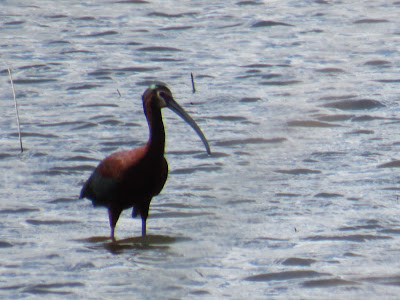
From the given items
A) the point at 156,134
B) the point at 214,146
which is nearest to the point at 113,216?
the point at 156,134

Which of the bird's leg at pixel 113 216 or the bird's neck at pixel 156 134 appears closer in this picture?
the bird's neck at pixel 156 134

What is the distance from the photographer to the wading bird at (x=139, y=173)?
752cm

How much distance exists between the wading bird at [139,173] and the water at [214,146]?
30cm

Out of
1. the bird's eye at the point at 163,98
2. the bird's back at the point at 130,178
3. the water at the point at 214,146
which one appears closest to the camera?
the water at the point at 214,146

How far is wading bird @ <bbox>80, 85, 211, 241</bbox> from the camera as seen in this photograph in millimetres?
7523

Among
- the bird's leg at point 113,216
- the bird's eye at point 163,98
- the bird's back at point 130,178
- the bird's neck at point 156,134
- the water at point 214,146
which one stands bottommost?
the water at point 214,146

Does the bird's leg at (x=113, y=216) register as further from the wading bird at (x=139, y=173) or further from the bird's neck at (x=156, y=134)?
the bird's neck at (x=156, y=134)

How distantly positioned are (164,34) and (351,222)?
754cm

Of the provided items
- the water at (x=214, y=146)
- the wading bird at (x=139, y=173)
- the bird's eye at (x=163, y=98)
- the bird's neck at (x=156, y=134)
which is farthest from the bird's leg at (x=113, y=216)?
the bird's eye at (x=163, y=98)

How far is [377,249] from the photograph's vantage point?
741 centimetres

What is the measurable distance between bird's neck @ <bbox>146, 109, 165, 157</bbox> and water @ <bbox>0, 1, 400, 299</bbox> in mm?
682

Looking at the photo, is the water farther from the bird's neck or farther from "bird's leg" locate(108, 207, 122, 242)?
the bird's neck

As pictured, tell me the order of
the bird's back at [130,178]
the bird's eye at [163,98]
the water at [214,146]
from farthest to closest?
the bird's eye at [163,98] → the bird's back at [130,178] → the water at [214,146]

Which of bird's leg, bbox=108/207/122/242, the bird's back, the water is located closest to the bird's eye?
the bird's back
